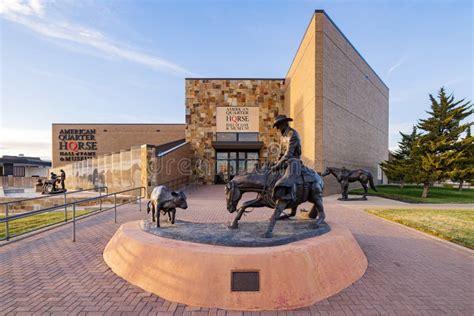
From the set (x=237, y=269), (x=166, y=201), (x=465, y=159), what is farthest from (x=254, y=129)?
(x=237, y=269)

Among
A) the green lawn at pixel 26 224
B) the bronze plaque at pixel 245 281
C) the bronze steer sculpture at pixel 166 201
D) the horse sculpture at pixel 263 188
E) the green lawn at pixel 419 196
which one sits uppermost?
the horse sculpture at pixel 263 188

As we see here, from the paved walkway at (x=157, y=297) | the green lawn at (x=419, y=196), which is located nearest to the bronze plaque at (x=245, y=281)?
the paved walkway at (x=157, y=297)

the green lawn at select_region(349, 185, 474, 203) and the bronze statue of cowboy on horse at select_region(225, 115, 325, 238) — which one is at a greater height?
the bronze statue of cowboy on horse at select_region(225, 115, 325, 238)

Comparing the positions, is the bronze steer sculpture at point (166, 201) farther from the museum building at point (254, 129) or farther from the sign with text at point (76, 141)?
the sign with text at point (76, 141)

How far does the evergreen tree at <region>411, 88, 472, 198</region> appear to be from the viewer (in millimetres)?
15617

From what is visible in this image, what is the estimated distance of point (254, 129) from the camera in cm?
2611

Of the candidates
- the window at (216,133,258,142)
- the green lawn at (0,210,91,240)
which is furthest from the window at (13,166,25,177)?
the green lawn at (0,210,91,240)

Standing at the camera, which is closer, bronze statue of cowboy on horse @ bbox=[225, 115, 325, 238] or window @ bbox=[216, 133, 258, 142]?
bronze statue of cowboy on horse @ bbox=[225, 115, 325, 238]

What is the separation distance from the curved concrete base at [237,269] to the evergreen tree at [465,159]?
53.3 feet

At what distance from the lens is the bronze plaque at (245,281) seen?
334 cm

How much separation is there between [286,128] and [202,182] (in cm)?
2197

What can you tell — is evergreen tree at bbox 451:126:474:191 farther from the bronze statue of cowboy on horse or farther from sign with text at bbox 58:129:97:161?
sign with text at bbox 58:129:97:161

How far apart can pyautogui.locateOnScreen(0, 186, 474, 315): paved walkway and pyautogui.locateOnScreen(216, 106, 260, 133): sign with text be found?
2038 centimetres

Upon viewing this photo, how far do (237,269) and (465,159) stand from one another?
18655 millimetres
